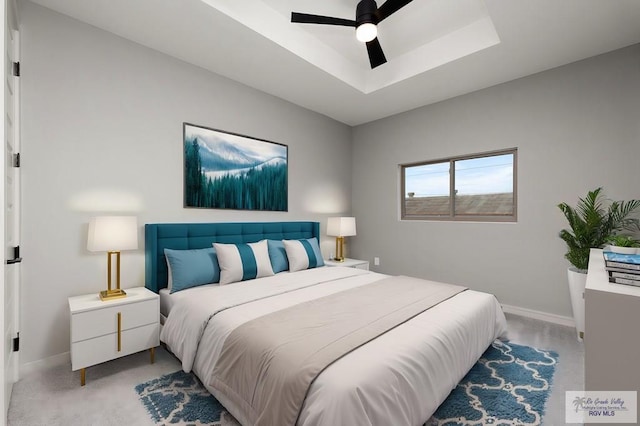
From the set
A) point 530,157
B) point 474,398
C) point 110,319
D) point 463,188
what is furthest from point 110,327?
point 530,157

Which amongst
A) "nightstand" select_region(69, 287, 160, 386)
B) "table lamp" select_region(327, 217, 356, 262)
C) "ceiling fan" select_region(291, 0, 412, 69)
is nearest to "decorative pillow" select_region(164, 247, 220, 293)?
"nightstand" select_region(69, 287, 160, 386)

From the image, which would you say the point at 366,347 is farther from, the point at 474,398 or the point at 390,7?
the point at 390,7

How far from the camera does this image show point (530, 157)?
3344 millimetres

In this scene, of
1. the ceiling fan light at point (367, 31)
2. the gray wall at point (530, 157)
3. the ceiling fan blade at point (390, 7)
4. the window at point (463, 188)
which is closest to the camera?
the ceiling fan blade at point (390, 7)

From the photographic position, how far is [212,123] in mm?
3270

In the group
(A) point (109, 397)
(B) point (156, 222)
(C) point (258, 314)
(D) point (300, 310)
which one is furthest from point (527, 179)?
(A) point (109, 397)

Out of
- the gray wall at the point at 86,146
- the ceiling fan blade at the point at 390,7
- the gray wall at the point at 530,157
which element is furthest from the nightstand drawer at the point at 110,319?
the gray wall at the point at 530,157

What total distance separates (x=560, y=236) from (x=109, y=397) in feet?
13.3

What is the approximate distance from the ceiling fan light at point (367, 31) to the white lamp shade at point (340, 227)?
2.52m

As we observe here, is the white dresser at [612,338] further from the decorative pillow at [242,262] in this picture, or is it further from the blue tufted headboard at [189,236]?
the blue tufted headboard at [189,236]

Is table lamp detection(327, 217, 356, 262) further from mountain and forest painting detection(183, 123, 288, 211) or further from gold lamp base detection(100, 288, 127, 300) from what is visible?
gold lamp base detection(100, 288, 127, 300)

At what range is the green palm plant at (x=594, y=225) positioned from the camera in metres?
2.74

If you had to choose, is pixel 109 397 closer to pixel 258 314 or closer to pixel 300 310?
pixel 258 314

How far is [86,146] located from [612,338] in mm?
3372
